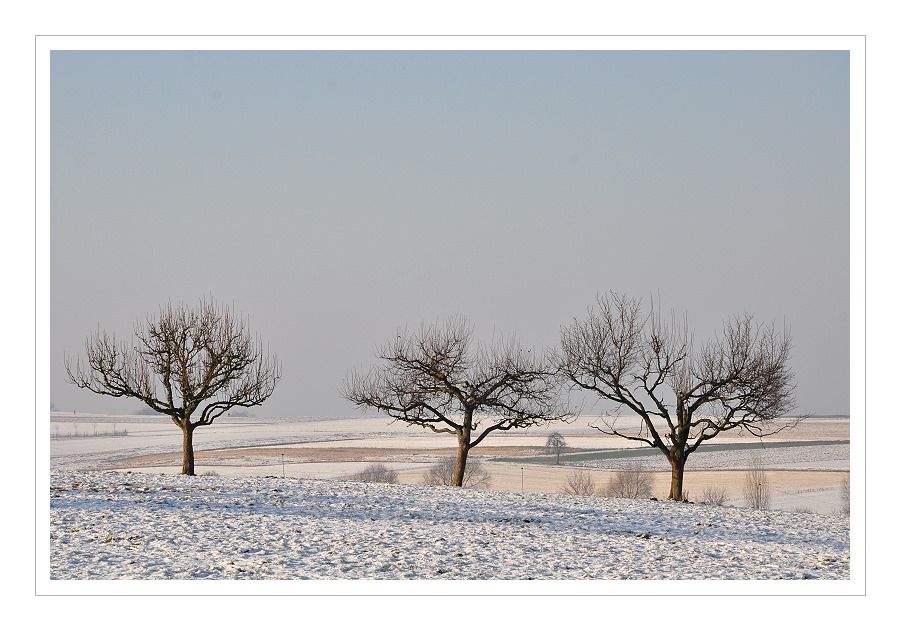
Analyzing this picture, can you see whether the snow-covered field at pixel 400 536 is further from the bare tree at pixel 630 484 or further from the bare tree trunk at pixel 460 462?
the bare tree at pixel 630 484

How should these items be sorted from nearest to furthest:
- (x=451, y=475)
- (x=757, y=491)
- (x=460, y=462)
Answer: (x=460, y=462)
(x=757, y=491)
(x=451, y=475)

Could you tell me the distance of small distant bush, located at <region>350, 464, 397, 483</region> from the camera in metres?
74.3

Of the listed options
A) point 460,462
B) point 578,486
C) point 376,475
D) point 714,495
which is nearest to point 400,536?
point 460,462

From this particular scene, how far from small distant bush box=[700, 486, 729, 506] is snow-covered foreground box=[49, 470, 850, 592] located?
43.8m

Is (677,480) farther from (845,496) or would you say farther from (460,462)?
(845,496)

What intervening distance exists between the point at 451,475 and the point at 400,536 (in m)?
62.6

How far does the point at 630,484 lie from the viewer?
75.3 m

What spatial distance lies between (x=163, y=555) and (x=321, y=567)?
2.54m

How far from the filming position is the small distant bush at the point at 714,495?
6481 centimetres

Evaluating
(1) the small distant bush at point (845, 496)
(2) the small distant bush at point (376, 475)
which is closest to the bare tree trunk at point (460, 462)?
(1) the small distant bush at point (845, 496)

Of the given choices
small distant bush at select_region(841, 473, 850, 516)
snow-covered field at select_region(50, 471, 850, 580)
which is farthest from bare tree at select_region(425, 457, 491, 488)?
snow-covered field at select_region(50, 471, 850, 580)

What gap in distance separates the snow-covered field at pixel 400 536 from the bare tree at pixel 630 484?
48543 millimetres
